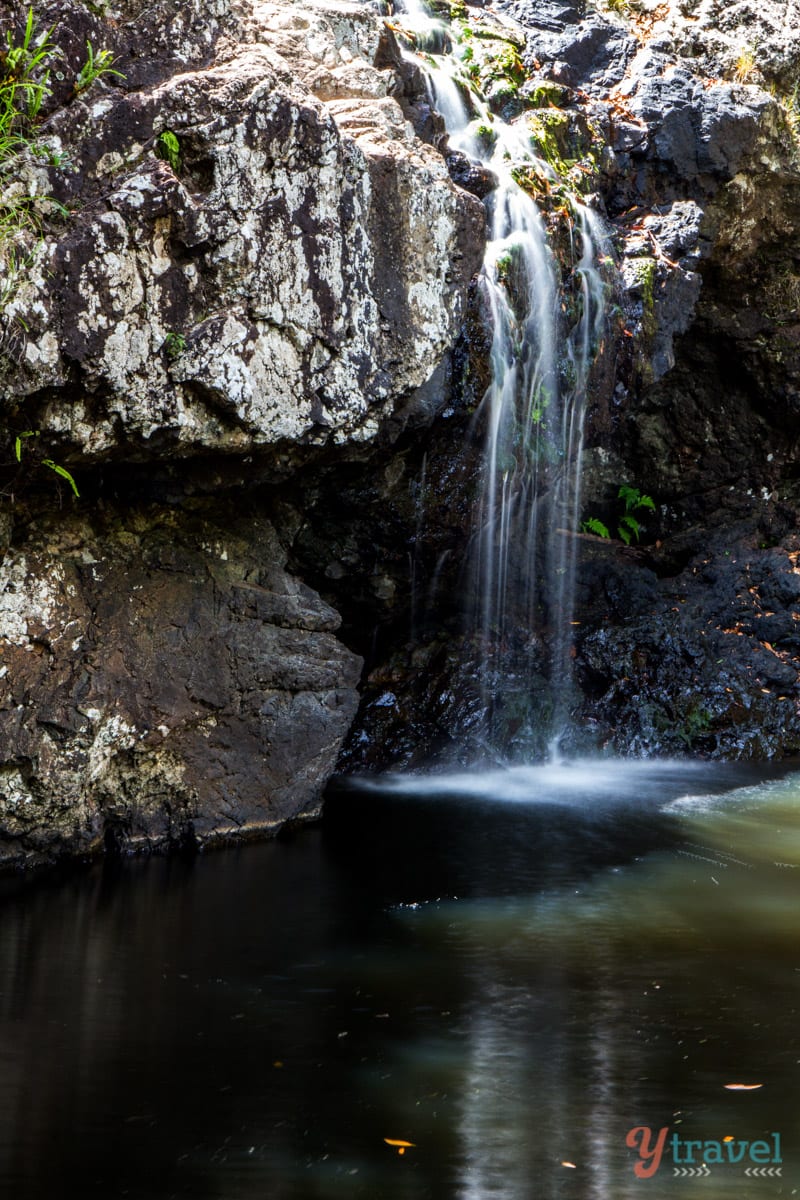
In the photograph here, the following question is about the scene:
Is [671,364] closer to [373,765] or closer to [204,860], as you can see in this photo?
[373,765]

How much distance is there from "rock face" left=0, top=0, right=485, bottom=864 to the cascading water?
5.26ft

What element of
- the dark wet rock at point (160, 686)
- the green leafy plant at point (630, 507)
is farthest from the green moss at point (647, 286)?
the dark wet rock at point (160, 686)

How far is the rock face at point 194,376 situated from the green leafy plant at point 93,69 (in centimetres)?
4

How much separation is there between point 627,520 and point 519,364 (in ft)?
11.6

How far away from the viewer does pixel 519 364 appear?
9172mm

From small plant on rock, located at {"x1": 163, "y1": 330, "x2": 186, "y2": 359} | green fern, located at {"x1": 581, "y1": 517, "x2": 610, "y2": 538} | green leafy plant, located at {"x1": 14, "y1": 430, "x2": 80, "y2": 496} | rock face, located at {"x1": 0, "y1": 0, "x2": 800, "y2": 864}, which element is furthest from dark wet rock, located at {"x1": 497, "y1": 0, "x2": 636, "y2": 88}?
green leafy plant, located at {"x1": 14, "y1": 430, "x2": 80, "y2": 496}

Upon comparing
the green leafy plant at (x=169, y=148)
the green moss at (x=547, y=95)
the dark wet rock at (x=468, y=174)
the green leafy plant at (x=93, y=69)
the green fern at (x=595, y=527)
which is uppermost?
the green moss at (x=547, y=95)

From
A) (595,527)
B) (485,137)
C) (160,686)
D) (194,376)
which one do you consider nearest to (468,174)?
(485,137)

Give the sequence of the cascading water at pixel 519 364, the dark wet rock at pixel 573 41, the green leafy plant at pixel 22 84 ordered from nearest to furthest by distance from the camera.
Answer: the green leafy plant at pixel 22 84 < the cascading water at pixel 519 364 < the dark wet rock at pixel 573 41

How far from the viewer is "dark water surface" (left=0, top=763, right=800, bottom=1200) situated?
3475mm

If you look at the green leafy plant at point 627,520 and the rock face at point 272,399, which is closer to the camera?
the rock face at point 272,399

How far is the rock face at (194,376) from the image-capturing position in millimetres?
5973

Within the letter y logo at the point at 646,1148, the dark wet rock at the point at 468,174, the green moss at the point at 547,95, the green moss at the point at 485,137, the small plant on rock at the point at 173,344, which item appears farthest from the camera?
the green moss at the point at 547,95

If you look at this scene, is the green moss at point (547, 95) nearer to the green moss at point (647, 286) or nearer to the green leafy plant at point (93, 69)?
the green moss at point (647, 286)
